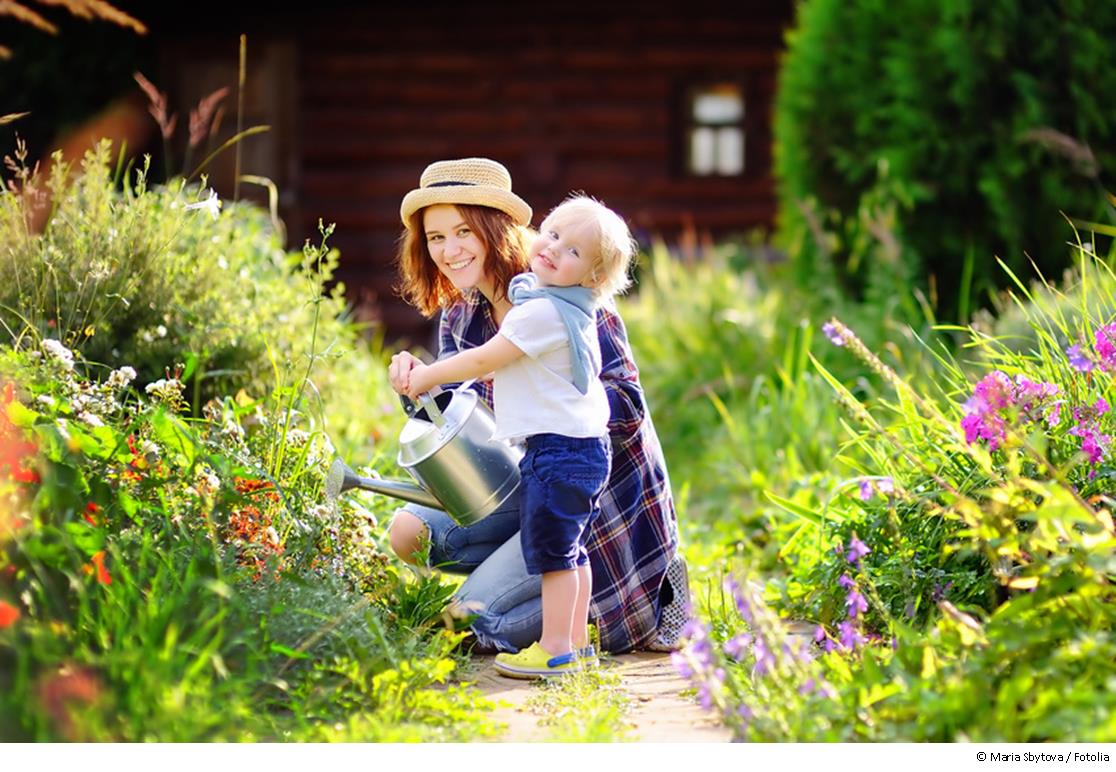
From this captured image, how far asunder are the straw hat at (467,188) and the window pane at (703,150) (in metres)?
7.61

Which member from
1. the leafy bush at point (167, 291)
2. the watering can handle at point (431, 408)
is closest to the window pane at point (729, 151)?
the leafy bush at point (167, 291)

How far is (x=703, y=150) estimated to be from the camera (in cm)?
1112

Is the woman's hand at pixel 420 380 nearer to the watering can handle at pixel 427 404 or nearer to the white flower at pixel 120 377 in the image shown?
the watering can handle at pixel 427 404

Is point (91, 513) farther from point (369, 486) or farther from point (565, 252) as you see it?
point (565, 252)

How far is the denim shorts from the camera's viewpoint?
10.3ft

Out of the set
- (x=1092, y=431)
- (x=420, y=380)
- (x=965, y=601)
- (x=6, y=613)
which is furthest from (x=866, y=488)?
(x=6, y=613)

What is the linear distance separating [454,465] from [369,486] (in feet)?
0.69

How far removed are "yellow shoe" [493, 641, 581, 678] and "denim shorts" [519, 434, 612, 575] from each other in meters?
0.20

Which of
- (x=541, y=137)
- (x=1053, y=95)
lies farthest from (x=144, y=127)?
(x=1053, y=95)

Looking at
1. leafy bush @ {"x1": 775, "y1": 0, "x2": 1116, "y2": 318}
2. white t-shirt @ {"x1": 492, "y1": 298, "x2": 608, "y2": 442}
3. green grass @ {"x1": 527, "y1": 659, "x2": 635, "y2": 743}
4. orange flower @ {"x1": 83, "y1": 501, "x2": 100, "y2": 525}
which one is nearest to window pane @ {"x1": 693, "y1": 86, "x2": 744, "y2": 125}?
leafy bush @ {"x1": 775, "y1": 0, "x2": 1116, "y2": 318}

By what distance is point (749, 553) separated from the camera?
474cm

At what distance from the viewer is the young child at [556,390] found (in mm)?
3143

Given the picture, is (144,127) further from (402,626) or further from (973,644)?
(973,644)

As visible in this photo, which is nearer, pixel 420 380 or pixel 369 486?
pixel 420 380
